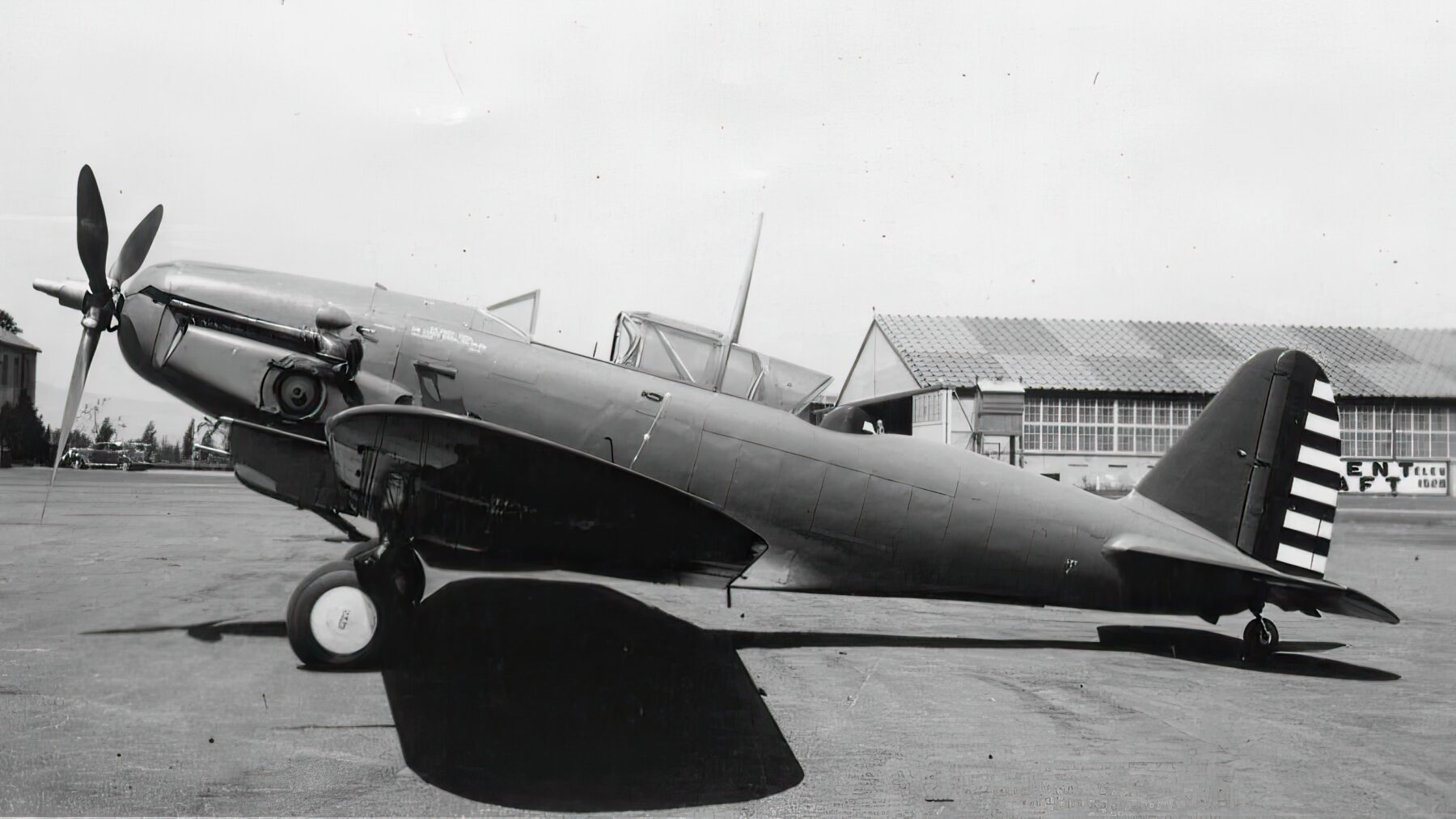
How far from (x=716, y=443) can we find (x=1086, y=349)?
18.9m

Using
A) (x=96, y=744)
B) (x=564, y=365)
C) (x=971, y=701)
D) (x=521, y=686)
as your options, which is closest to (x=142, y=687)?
(x=96, y=744)

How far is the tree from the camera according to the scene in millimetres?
8336

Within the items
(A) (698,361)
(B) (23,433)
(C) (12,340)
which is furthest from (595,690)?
(B) (23,433)

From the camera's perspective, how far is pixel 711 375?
18.4 feet

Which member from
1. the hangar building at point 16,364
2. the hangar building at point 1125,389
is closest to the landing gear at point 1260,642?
the hangar building at point 16,364

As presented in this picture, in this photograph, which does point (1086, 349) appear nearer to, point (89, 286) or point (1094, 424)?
point (1094, 424)

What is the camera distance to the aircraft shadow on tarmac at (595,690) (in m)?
3.48

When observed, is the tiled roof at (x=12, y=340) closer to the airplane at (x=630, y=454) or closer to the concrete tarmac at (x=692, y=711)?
the airplane at (x=630, y=454)

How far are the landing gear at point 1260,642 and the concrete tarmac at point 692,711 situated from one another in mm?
175

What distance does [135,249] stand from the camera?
235 inches

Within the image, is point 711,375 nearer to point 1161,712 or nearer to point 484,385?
point 484,385

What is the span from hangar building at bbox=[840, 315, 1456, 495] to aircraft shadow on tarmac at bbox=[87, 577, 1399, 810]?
32.5 ft

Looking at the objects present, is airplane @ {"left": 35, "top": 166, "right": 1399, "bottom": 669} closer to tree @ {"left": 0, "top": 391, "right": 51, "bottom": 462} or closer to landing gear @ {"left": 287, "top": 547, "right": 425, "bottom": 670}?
landing gear @ {"left": 287, "top": 547, "right": 425, "bottom": 670}

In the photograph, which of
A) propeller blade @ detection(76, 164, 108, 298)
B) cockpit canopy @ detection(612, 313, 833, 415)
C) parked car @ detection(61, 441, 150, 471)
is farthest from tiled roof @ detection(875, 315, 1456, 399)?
parked car @ detection(61, 441, 150, 471)
